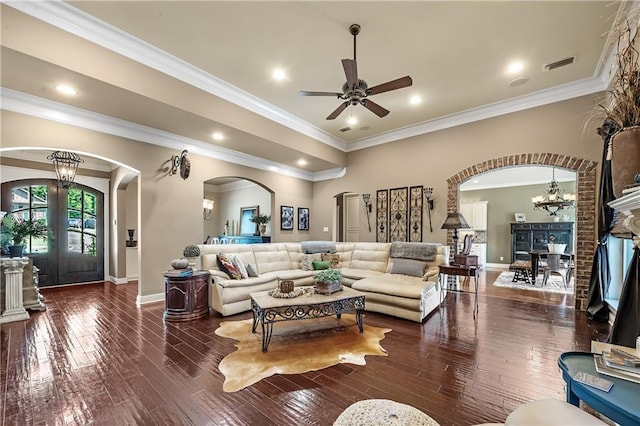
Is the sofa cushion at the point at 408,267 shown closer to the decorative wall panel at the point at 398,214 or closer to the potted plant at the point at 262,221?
the decorative wall panel at the point at 398,214

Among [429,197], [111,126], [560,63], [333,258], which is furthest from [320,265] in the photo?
[560,63]

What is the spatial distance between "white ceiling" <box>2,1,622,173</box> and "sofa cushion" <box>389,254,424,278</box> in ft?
9.69

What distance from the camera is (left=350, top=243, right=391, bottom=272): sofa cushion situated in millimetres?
5293

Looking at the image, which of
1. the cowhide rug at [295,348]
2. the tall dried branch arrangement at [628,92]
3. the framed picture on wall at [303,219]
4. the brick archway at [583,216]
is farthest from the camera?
the framed picture on wall at [303,219]

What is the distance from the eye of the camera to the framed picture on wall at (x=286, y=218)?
24.7ft

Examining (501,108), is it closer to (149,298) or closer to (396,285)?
(396,285)

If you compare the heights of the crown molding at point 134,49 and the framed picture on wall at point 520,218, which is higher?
Answer: the crown molding at point 134,49

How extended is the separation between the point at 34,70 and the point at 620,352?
224 inches

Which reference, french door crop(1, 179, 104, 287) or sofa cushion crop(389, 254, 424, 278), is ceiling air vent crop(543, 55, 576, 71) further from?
french door crop(1, 179, 104, 287)

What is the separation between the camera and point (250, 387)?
2301 mm

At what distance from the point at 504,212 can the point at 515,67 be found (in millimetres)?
7186

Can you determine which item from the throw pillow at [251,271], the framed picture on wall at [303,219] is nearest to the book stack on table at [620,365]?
the throw pillow at [251,271]

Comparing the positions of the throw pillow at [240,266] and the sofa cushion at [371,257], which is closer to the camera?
the throw pillow at [240,266]

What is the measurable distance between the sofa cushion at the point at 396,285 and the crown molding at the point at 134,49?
3616 millimetres
